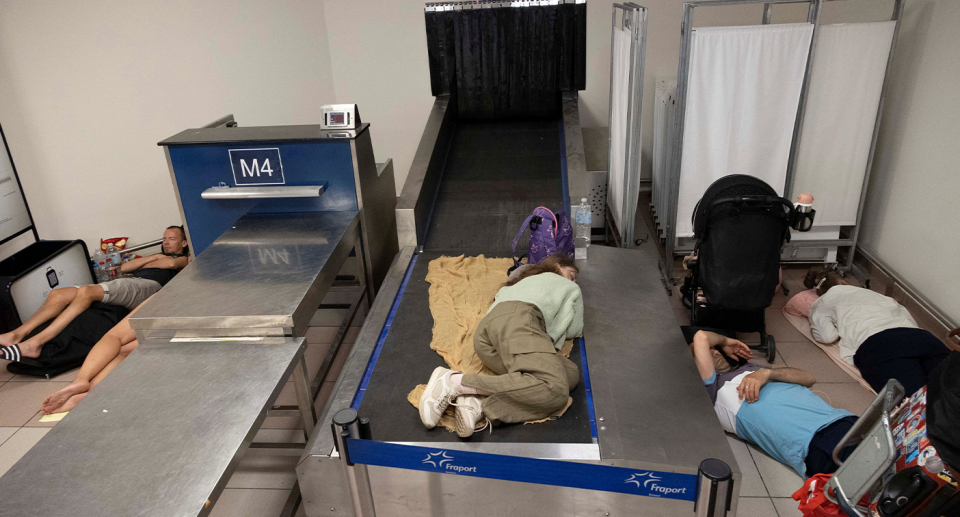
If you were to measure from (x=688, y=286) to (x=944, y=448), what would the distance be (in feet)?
7.57

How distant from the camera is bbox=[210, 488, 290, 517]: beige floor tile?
9.09 ft

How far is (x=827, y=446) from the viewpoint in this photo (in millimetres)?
2529

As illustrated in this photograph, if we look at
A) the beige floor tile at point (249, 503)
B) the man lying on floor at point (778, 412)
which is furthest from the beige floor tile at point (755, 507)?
the beige floor tile at point (249, 503)

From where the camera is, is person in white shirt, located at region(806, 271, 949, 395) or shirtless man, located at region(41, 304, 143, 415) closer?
person in white shirt, located at region(806, 271, 949, 395)

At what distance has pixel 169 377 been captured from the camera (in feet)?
7.55

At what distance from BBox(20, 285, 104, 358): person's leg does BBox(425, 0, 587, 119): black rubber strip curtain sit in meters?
3.60

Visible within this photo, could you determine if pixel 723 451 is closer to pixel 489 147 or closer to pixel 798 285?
pixel 798 285

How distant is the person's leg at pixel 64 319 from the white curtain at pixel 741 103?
438cm

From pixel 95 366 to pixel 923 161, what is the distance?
18.9 feet

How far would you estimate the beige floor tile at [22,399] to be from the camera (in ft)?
11.5

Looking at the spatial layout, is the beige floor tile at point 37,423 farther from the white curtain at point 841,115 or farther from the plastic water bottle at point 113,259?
the white curtain at point 841,115

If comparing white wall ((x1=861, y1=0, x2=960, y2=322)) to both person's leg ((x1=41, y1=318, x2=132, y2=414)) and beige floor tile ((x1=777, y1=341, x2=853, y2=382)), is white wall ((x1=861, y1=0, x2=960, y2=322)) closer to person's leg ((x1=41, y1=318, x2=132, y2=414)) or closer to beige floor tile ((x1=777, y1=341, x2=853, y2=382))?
beige floor tile ((x1=777, y1=341, x2=853, y2=382))

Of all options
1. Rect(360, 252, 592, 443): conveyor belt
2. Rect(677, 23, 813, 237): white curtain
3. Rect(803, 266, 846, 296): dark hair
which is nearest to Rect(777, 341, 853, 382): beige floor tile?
Rect(803, 266, 846, 296): dark hair

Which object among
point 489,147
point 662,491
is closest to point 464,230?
point 489,147
